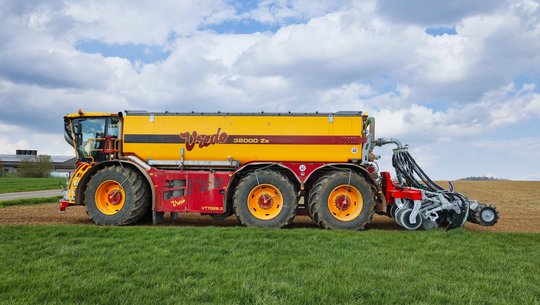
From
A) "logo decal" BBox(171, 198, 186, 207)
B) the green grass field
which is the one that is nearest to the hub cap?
the green grass field

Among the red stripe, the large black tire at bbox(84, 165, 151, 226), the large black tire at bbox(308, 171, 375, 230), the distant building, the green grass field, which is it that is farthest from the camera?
the distant building

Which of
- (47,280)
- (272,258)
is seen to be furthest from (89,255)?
(272,258)

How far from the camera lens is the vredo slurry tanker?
10961 mm

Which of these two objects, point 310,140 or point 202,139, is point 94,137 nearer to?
point 202,139

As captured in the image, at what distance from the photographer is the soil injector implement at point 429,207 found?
35.8 feet

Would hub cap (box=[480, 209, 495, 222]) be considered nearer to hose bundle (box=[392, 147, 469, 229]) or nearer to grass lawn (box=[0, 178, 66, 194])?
hose bundle (box=[392, 147, 469, 229])

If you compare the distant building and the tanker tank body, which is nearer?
the tanker tank body

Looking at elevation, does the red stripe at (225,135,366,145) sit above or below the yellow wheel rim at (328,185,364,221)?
above

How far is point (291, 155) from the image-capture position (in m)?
11.2

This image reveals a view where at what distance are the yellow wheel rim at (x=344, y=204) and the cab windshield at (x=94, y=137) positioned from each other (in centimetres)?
613

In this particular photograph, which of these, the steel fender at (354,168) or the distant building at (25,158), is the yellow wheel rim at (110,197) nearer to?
the steel fender at (354,168)

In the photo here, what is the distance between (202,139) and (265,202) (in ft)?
7.80

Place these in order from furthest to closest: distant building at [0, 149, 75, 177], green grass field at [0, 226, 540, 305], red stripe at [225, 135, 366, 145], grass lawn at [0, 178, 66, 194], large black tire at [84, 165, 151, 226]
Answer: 1. distant building at [0, 149, 75, 177]
2. grass lawn at [0, 178, 66, 194]
3. large black tire at [84, 165, 151, 226]
4. red stripe at [225, 135, 366, 145]
5. green grass field at [0, 226, 540, 305]

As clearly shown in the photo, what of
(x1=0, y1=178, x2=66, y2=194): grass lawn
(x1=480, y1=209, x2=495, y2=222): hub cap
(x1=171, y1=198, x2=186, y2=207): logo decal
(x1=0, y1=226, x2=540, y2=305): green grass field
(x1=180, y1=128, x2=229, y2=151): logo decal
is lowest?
(x1=0, y1=226, x2=540, y2=305): green grass field
